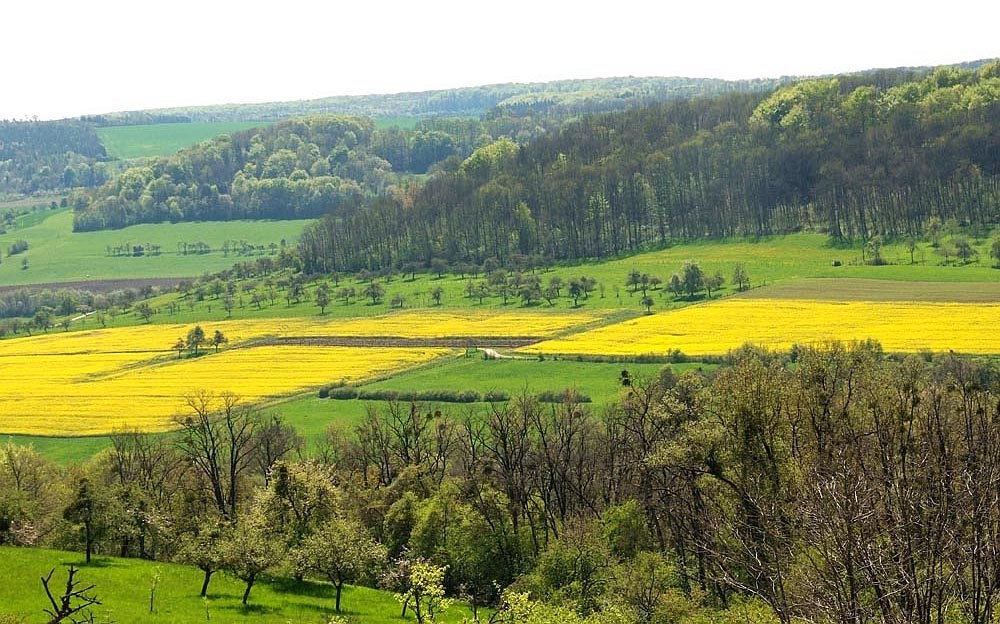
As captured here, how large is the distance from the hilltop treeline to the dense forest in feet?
298

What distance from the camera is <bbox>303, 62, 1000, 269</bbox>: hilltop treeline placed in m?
160

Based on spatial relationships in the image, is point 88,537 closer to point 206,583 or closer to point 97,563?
point 97,563

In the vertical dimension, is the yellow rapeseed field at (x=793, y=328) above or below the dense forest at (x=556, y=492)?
below

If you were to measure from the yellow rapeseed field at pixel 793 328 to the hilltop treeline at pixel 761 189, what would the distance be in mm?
43413

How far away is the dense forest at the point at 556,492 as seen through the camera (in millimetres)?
44031

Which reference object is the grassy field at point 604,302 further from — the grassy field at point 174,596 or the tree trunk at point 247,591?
the tree trunk at point 247,591

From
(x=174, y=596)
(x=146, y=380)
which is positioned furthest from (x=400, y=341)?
(x=174, y=596)

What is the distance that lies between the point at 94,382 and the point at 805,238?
98126mm

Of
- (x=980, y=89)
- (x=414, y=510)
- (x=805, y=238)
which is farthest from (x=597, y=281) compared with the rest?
(x=414, y=510)

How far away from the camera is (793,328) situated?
108 metres

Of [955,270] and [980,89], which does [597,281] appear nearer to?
[955,270]

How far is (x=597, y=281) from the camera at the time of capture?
149875mm

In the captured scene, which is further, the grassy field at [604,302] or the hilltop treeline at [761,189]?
the hilltop treeline at [761,189]

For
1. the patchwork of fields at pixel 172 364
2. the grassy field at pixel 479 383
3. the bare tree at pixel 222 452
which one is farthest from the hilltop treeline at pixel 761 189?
the bare tree at pixel 222 452
